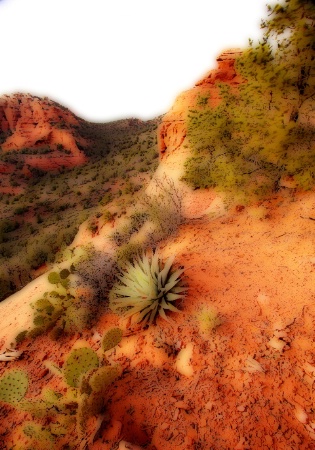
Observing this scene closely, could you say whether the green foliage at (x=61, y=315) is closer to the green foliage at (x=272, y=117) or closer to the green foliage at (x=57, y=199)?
the green foliage at (x=272, y=117)

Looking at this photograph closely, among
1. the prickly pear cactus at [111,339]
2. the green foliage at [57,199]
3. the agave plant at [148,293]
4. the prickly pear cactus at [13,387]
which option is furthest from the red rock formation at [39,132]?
the prickly pear cactus at [111,339]

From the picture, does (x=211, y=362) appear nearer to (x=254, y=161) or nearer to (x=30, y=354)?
(x=30, y=354)

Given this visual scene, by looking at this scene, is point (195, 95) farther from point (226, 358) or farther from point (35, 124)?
point (35, 124)

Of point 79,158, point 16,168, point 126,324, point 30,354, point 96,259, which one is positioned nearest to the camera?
point 126,324

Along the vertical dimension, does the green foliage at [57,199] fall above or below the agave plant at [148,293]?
below

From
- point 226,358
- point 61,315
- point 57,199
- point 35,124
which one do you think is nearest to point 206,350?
point 226,358

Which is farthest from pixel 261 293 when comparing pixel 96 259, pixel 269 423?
pixel 96 259
